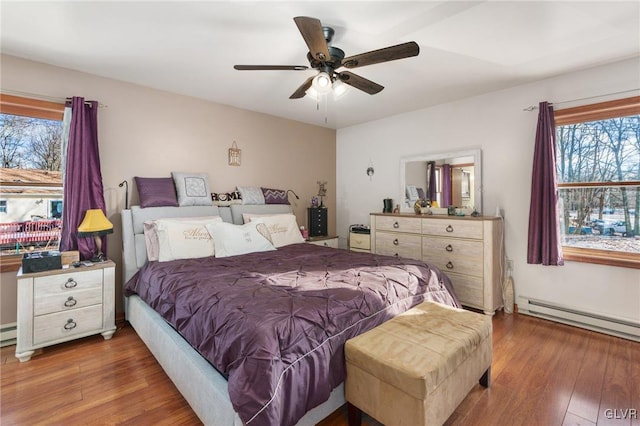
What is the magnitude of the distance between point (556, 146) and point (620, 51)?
2.92 ft

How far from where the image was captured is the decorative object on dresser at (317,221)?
4578mm

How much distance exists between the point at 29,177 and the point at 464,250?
4378 millimetres

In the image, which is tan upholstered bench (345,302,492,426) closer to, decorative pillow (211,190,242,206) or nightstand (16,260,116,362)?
nightstand (16,260,116,362)

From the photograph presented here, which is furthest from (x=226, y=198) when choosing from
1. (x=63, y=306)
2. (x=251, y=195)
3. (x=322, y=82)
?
(x=322, y=82)

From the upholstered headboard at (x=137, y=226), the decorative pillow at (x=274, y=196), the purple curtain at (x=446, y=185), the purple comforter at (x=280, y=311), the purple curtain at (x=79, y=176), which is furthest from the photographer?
the decorative pillow at (x=274, y=196)

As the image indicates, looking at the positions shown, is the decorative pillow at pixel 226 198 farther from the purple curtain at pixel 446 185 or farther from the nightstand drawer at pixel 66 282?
the purple curtain at pixel 446 185

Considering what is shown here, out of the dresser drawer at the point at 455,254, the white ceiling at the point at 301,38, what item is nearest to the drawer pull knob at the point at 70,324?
the white ceiling at the point at 301,38

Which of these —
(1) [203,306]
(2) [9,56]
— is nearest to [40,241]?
(2) [9,56]

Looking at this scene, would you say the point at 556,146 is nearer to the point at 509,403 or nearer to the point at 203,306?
the point at 509,403

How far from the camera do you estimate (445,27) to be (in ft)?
7.00

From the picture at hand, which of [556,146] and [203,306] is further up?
[556,146]

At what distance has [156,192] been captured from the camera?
10.4 ft

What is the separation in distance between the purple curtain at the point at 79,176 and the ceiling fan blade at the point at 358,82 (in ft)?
7.99

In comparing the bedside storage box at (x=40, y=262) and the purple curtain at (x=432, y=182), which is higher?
the purple curtain at (x=432, y=182)
